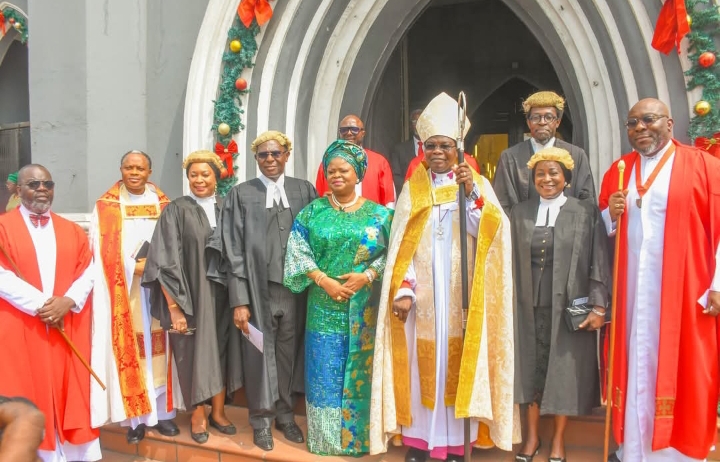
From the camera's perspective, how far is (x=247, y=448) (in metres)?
3.74

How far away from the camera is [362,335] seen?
3.48 meters

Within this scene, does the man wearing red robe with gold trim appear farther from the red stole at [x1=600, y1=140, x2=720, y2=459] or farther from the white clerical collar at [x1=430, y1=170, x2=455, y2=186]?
the red stole at [x1=600, y1=140, x2=720, y2=459]

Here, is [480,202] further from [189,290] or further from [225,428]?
[225,428]

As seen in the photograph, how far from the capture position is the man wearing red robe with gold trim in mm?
3797

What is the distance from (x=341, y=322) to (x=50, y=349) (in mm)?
1811

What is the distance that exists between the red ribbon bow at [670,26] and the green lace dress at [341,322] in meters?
2.42

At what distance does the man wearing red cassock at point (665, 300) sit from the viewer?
9.88 ft

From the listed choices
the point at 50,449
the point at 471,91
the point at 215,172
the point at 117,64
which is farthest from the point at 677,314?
the point at 471,91

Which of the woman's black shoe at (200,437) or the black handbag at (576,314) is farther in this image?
the woman's black shoe at (200,437)

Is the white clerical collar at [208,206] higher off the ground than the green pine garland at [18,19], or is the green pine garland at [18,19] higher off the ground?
the green pine garland at [18,19]

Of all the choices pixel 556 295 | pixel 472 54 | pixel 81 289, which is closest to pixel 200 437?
pixel 81 289

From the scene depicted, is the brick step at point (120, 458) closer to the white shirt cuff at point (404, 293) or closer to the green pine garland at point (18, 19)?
the white shirt cuff at point (404, 293)

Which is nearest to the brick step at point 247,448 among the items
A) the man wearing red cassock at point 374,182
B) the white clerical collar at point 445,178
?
the white clerical collar at point 445,178

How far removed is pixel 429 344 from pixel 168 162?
372cm
